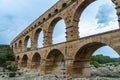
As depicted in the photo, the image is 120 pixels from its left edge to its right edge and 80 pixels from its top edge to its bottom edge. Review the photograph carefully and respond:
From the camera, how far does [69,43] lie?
81.9 feet

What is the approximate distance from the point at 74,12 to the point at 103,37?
715cm

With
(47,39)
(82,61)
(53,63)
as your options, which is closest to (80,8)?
(82,61)

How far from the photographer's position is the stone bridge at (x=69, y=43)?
20413 millimetres

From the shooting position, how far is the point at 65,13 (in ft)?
90.8

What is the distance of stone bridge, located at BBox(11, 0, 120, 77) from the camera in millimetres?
20413

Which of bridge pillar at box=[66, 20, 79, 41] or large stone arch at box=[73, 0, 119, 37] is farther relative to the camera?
bridge pillar at box=[66, 20, 79, 41]

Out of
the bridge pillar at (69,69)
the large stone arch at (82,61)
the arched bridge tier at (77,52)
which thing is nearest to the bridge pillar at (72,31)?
the arched bridge tier at (77,52)

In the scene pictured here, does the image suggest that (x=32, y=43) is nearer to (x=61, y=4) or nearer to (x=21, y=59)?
(x=21, y=59)

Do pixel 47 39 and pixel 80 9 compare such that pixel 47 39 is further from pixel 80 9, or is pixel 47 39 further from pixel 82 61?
pixel 82 61

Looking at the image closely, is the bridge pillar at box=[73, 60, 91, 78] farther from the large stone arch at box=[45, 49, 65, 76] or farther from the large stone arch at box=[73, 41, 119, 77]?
the large stone arch at box=[45, 49, 65, 76]

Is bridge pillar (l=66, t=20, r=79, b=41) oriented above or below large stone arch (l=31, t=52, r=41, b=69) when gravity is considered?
above

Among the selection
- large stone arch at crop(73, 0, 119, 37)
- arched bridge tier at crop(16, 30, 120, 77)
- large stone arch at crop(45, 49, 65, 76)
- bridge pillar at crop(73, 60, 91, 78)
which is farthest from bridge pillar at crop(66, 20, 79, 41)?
large stone arch at crop(45, 49, 65, 76)

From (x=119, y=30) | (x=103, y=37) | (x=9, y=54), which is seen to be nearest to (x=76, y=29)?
(x=103, y=37)

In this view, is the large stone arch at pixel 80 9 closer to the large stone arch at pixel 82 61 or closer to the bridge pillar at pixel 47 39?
the large stone arch at pixel 82 61
